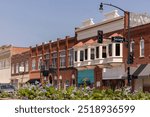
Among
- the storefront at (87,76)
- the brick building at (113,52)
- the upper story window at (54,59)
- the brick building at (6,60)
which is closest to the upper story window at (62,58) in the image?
the upper story window at (54,59)

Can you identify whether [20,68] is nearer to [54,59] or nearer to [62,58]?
[54,59]

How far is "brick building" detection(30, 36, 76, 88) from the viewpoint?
185 ft

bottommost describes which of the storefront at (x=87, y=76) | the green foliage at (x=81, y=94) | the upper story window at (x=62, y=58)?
the green foliage at (x=81, y=94)

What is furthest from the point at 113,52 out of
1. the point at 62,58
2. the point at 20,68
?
the point at 20,68

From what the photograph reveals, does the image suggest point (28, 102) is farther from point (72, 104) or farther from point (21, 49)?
point (21, 49)

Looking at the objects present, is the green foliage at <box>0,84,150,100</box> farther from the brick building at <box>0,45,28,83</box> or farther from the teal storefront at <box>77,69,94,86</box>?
the brick building at <box>0,45,28,83</box>

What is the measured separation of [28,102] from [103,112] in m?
1.02

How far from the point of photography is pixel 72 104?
17.2 ft

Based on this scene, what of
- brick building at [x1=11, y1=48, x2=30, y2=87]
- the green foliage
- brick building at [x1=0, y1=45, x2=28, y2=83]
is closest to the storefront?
brick building at [x1=11, y1=48, x2=30, y2=87]

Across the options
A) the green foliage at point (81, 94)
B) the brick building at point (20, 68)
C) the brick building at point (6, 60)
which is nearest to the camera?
the green foliage at point (81, 94)

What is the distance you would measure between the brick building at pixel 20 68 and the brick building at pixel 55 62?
2295mm

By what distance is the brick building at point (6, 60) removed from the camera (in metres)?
79.1

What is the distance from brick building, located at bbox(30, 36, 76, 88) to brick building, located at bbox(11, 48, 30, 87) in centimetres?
230

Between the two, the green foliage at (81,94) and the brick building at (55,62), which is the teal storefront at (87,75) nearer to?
the brick building at (55,62)
